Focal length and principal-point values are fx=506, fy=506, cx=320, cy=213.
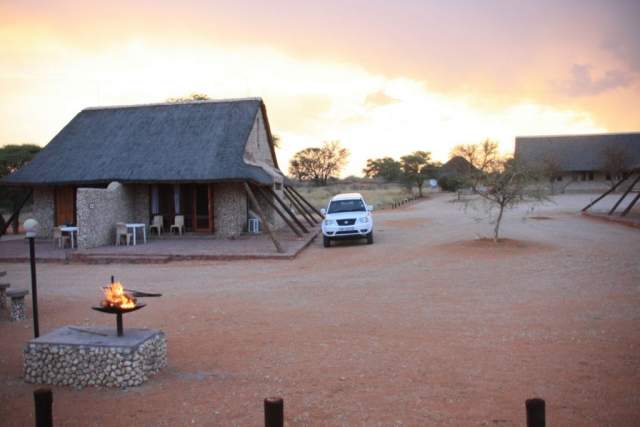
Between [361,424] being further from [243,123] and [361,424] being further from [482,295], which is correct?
[243,123]

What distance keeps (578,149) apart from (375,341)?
57.2m

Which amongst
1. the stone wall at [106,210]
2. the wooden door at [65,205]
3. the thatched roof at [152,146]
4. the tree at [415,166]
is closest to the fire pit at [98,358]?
the thatched roof at [152,146]

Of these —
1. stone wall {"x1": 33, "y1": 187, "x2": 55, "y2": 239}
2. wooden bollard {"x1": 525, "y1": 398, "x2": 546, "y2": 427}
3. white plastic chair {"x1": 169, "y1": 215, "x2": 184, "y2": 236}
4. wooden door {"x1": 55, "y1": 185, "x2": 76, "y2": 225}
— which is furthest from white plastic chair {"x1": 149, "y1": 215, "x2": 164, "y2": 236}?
wooden bollard {"x1": 525, "y1": 398, "x2": 546, "y2": 427}

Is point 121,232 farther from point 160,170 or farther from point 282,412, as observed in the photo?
point 282,412

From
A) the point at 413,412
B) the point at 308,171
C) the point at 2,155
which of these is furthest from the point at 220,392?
the point at 308,171

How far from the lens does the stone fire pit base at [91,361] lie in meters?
5.74

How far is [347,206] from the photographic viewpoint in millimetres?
18406

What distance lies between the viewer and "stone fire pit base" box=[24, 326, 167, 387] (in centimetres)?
574

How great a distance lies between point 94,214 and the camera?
17.9m

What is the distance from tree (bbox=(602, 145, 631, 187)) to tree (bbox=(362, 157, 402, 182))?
68.8 ft

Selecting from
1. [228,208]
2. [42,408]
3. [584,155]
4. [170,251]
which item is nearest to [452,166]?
[584,155]

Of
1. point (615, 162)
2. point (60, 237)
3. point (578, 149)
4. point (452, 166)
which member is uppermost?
point (578, 149)

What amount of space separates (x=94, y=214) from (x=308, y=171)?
66.2 meters

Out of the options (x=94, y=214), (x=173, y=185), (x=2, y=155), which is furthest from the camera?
(x=2, y=155)
